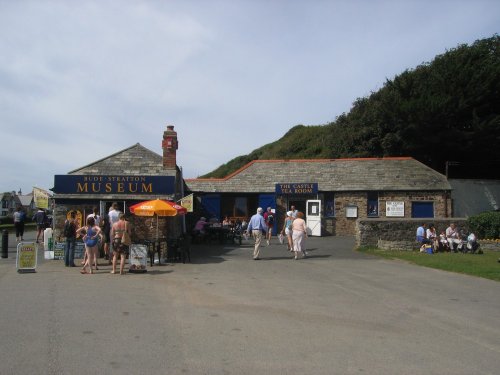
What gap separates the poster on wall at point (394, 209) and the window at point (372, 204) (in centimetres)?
65

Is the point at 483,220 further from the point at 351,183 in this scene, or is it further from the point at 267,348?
the point at 267,348

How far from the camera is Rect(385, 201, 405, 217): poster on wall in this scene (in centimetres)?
2952

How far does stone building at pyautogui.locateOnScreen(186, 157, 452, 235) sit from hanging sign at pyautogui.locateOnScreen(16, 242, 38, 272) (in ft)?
57.4

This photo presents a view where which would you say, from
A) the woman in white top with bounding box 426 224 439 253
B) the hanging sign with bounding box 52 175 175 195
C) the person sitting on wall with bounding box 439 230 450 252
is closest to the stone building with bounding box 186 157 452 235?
the woman in white top with bounding box 426 224 439 253

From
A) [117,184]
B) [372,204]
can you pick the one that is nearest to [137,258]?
[117,184]

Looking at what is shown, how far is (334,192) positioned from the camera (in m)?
30.2

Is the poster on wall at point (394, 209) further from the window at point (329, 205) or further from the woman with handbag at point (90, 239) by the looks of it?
the woman with handbag at point (90, 239)

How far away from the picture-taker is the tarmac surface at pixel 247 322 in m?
6.06

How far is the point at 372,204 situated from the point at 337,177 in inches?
106

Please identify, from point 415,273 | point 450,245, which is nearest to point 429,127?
point 450,245

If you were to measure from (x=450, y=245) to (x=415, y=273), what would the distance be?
707 cm

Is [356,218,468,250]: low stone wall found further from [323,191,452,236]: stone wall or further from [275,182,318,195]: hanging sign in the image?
[275,182,318,195]: hanging sign

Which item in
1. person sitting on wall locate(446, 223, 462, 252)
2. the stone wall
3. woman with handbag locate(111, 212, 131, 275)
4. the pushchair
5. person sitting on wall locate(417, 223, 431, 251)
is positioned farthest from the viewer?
the stone wall

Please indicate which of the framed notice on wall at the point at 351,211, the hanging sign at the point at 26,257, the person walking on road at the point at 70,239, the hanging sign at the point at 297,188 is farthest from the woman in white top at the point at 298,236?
the framed notice on wall at the point at 351,211
